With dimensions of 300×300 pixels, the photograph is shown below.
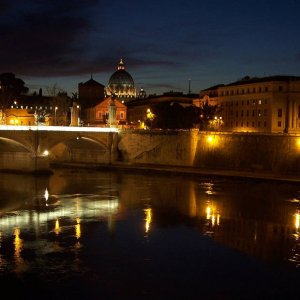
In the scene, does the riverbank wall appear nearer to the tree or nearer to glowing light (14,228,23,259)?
glowing light (14,228,23,259)

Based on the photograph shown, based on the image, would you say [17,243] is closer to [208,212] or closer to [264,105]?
[208,212]

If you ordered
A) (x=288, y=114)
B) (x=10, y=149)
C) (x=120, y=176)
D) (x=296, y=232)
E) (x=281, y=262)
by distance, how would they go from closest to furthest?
(x=281, y=262)
(x=296, y=232)
(x=120, y=176)
(x=10, y=149)
(x=288, y=114)

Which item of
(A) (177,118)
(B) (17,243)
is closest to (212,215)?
(B) (17,243)

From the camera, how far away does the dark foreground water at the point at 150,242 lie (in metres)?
15.7

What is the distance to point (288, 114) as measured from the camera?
2185 inches

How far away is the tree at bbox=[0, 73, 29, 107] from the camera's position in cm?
7456

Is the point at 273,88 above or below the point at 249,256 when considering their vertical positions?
above

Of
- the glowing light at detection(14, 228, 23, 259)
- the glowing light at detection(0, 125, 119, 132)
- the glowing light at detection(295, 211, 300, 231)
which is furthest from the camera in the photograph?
the glowing light at detection(0, 125, 119, 132)

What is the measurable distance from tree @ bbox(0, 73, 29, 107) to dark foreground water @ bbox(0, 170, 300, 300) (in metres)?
41.6

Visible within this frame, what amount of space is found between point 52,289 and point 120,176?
85.4 ft

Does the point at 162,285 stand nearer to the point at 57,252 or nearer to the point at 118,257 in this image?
the point at 118,257

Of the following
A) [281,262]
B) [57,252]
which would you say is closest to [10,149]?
[57,252]

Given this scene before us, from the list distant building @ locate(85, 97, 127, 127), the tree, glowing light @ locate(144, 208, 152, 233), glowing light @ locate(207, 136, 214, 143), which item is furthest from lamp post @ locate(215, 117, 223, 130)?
glowing light @ locate(144, 208, 152, 233)

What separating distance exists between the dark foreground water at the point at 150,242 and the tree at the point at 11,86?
41554 mm
